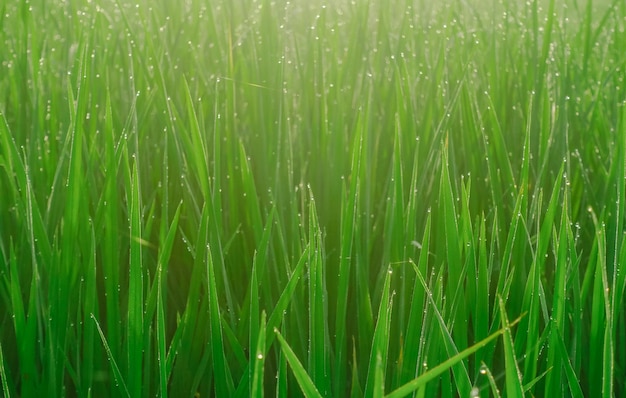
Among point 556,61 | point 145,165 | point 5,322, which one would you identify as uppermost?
point 556,61

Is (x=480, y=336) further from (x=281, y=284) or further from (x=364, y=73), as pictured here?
(x=364, y=73)

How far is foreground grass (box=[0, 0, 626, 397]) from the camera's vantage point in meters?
0.61

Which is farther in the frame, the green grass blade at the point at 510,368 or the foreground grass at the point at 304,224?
the foreground grass at the point at 304,224

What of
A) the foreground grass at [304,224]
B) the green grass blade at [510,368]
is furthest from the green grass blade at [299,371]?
the green grass blade at [510,368]

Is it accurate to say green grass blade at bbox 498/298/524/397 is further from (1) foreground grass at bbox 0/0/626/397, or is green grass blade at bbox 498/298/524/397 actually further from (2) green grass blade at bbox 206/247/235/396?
(2) green grass blade at bbox 206/247/235/396

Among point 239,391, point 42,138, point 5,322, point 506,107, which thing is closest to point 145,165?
point 42,138

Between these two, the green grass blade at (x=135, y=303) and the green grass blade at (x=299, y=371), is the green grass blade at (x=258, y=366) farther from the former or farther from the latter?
the green grass blade at (x=135, y=303)

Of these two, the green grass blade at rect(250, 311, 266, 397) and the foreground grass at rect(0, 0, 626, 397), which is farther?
the foreground grass at rect(0, 0, 626, 397)

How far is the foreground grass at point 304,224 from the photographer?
0.61 m

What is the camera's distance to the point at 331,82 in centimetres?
104

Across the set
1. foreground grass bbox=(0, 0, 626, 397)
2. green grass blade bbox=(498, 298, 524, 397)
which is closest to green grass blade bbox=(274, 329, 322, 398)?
foreground grass bbox=(0, 0, 626, 397)

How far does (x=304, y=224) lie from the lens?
0.85 m

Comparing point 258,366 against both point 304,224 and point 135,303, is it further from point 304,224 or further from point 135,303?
point 304,224

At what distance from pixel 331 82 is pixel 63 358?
1.77 ft
